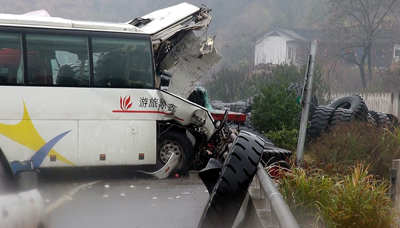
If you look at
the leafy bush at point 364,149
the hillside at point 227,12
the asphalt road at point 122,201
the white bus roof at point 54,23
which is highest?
the hillside at point 227,12

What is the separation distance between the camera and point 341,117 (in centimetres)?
1617

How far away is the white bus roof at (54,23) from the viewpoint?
12547 mm

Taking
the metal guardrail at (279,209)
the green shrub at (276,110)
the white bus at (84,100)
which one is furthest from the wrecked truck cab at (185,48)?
the metal guardrail at (279,209)

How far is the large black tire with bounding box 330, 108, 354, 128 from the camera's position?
624 inches

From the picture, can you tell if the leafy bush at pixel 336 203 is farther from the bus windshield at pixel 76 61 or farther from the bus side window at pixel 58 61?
the bus side window at pixel 58 61

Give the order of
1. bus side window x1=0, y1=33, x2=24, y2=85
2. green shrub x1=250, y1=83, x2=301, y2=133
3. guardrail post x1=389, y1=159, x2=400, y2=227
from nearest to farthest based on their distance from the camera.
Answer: guardrail post x1=389, y1=159, x2=400, y2=227, bus side window x1=0, y1=33, x2=24, y2=85, green shrub x1=250, y1=83, x2=301, y2=133

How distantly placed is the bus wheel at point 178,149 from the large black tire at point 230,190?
24.2ft

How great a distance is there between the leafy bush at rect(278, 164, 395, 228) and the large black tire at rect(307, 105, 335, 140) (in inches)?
363

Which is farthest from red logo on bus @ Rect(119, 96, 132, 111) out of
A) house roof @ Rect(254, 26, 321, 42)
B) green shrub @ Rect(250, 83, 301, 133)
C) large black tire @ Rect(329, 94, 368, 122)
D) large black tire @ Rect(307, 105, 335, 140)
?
house roof @ Rect(254, 26, 321, 42)

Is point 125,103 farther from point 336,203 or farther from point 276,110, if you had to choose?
point 336,203

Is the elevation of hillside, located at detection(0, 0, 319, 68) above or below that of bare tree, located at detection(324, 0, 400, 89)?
above

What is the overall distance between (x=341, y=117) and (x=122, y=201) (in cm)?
755

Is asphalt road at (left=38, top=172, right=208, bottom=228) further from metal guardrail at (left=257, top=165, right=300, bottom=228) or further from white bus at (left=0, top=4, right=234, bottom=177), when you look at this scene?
metal guardrail at (left=257, top=165, right=300, bottom=228)

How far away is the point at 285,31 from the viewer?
74.4 meters
